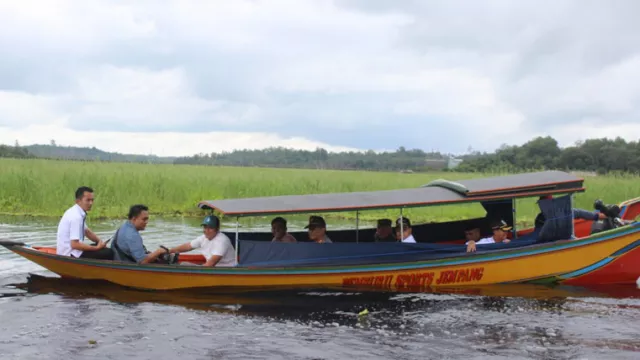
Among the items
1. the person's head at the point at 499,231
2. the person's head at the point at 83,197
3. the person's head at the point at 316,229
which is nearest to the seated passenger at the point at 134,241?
the person's head at the point at 83,197

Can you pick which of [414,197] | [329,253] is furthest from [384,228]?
[329,253]

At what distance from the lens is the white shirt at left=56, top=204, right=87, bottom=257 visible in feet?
31.5

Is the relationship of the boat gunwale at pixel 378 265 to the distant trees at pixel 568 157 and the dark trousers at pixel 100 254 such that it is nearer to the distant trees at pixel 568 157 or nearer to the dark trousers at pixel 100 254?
the dark trousers at pixel 100 254

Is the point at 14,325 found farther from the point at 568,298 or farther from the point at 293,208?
the point at 568,298

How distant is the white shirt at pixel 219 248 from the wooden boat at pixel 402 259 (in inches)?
6.7

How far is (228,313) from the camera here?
858cm

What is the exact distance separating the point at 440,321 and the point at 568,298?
2.27m

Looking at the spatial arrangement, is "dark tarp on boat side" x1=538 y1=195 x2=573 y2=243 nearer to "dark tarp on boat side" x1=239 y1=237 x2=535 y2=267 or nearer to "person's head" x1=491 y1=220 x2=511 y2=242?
"person's head" x1=491 y1=220 x2=511 y2=242

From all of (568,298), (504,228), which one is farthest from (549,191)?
(568,298)

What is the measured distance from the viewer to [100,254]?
988 cm

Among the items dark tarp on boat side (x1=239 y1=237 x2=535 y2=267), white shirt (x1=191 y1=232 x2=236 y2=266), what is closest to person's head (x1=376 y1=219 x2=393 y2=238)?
dark tarp on boat side (x1=239 y1=237 x2=535 y2=267)

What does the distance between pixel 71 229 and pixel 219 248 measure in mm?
2051

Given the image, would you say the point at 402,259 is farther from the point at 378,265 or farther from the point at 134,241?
the point at 134,241

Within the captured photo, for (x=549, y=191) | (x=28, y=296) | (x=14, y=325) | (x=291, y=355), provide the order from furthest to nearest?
(x=549, y=191)
(x=28, y=296)
(x=14, y=325)
(x=291, y=355)
